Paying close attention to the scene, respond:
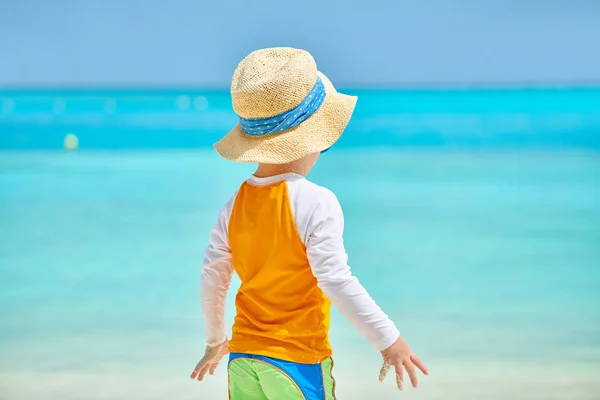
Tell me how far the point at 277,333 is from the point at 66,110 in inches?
824

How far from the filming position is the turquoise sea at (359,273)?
7.89ft

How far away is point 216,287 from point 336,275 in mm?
255

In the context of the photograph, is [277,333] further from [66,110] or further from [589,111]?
[66,110]

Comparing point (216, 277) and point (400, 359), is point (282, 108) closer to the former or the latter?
point (216, 277)

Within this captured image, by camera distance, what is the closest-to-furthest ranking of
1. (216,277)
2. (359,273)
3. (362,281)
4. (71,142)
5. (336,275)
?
(336,275) → (216,277) → (362,281) → (359,273) → (71,142)

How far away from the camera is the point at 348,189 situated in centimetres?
574

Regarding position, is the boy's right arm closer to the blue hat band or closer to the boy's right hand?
the boy's right hand

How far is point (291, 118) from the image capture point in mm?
1511

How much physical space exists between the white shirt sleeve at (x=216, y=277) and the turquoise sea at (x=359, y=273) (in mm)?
644

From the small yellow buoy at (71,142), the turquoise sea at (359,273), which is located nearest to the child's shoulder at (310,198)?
the turquoise sea at (359,273)

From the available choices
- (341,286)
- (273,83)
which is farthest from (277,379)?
(273,83)

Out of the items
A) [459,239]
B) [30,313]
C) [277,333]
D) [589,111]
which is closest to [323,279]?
[277,333]

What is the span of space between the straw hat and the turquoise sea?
891 mm

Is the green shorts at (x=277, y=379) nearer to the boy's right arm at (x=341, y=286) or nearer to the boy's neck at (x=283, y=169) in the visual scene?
the boy's right arm at (x=341, y=286)
